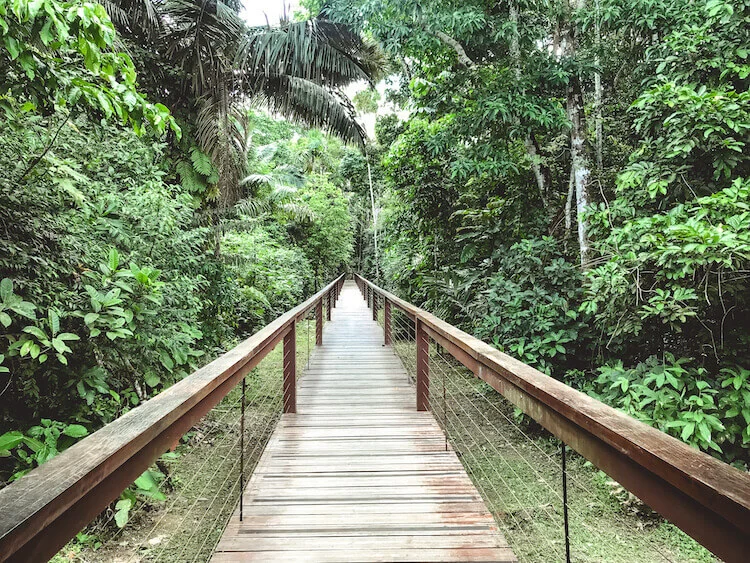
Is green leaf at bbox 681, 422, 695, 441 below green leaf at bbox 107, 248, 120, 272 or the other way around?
below

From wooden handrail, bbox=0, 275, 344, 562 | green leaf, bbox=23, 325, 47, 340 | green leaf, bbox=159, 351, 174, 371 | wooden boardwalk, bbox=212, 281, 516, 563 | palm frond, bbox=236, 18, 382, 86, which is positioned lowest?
wooden boardwalk, bbox=212, 281, 516, 563

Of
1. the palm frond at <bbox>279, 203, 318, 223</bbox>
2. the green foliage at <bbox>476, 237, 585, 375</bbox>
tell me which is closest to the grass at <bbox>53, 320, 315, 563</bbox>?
the green foliage at <bbox>476, 237, 585, 375</bbox>

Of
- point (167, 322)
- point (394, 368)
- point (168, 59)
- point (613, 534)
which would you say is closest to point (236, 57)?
point (168, 59)

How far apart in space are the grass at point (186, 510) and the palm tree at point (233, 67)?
11.1 feet

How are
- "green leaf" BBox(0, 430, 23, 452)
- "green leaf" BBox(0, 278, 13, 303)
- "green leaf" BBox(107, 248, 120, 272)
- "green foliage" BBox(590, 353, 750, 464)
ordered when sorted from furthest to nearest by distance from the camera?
"green foliage" BBox(590, 353, 750, 464), "green leaf" BBox(107, 248, 120, 272), "green leaf" BBox(0, 278, 13, 303), "green leaf" BBox(0, 430, 23, 452)

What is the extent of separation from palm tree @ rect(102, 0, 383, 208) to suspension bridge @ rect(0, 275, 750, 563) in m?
4.00

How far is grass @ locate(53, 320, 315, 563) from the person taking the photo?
9.04 ft

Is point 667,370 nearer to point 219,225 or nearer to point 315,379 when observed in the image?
point 315,379

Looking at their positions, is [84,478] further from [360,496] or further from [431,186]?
[431,186]

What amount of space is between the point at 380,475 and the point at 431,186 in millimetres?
5718

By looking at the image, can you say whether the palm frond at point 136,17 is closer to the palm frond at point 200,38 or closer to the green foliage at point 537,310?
the palm frond at point 200,38

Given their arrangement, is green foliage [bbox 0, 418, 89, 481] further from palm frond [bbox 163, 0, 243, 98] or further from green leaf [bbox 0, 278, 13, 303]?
palm frond [bbox 163, 0, 243, 98]

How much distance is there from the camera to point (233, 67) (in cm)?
655

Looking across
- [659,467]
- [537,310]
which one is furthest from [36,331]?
[537,310]
